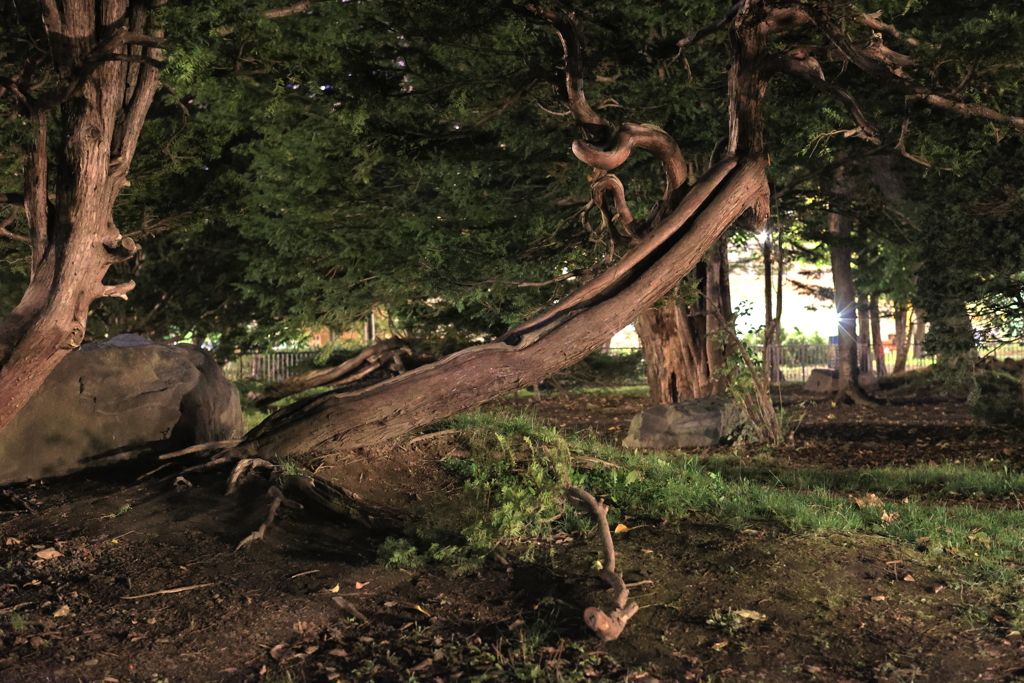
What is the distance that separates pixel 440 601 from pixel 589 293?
132 inches

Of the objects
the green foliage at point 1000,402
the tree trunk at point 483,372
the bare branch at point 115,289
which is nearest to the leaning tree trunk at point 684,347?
the green foliage at point 1000,402

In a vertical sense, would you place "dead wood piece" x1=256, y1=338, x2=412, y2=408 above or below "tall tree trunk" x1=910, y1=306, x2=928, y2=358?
below

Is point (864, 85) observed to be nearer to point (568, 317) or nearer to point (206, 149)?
point (568, 317)

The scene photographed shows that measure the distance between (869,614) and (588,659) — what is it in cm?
157

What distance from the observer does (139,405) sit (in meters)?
7.42

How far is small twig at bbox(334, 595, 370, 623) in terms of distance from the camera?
4660 mm

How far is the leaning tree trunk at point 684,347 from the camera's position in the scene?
48.0ft

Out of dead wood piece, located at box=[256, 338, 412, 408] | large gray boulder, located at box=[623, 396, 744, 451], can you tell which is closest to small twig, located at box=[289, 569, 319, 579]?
large gray boulder, located at box=[623, 396, 744, 451]

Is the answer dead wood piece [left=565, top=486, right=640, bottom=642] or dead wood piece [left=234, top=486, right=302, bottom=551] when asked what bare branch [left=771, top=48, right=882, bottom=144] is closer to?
dead wood piece [left=565, top=486, right=640, bottom=642]

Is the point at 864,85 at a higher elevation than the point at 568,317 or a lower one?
higher

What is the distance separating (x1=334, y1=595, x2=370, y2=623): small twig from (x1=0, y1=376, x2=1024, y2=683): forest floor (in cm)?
3

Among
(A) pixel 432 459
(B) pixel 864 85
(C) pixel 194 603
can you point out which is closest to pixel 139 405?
(A) pixel 432 459

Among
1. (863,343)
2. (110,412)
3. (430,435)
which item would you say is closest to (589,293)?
(430,435)

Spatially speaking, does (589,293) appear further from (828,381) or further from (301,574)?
(828,381)
